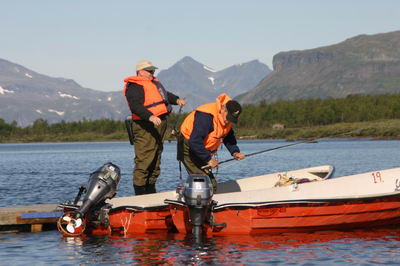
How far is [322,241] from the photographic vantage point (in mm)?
12453

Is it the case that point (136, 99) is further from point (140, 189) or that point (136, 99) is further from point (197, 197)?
point (197, 197)

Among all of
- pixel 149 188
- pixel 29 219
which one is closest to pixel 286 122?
pixel 149 188

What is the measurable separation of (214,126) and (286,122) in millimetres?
139417

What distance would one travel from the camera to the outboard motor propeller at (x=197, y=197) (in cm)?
1194

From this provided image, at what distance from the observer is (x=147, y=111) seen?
1355cm

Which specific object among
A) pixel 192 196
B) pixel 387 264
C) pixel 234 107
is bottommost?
pixel 387 264

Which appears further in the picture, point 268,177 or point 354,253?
point 268,177

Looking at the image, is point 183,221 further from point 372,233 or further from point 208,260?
point 372,233

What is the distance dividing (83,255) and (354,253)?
14.2 ft

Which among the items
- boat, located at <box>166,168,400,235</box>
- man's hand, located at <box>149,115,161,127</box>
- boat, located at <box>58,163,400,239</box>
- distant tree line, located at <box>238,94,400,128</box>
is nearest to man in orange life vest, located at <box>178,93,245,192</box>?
man's hand, located at <box>149,115,161,127</box>

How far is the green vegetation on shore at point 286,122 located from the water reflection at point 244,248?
351 feet

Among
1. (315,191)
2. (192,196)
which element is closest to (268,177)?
(315,191)

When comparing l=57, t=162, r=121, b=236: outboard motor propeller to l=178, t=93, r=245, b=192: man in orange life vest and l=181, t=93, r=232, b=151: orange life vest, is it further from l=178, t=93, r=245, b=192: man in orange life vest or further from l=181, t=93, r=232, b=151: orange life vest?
l=181, t=93, r=232, b=151: orange life vest

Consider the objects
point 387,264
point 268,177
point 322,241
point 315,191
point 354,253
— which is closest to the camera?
point 387,264
